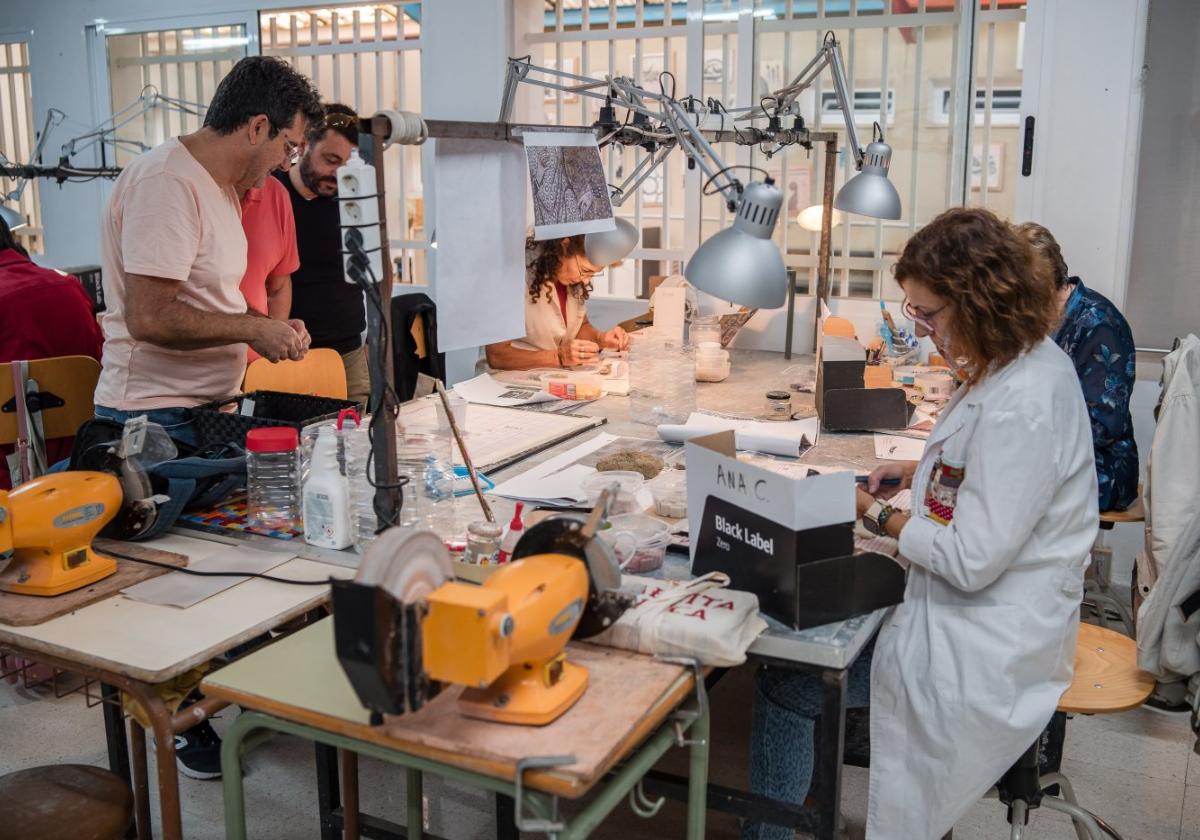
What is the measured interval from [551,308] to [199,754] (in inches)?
68.9

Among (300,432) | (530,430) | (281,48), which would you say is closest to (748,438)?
(530,430)

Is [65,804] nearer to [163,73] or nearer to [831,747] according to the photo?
[831,747]

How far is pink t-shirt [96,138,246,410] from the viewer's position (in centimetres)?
213

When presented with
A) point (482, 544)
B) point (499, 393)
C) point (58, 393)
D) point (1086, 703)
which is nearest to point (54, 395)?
point (58, 393)

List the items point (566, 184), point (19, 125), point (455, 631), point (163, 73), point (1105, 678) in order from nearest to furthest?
point (455, 631) → point (1105, 678) → point (566, 184) → point (163, 73) → point (19, 125)

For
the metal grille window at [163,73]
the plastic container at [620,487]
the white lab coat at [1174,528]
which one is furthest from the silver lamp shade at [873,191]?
the metal grille window at [163,73]

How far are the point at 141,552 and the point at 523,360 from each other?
187 centimetres

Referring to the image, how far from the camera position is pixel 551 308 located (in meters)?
3.64

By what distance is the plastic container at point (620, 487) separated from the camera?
6.73 ft

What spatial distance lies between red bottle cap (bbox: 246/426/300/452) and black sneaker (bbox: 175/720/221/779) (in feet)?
3.39

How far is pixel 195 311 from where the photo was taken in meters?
2.19

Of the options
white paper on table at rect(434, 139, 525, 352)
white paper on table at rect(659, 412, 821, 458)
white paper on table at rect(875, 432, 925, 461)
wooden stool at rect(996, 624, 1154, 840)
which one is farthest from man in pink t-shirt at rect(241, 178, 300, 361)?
wooden stool at rect(996, 624, 1154, 840)

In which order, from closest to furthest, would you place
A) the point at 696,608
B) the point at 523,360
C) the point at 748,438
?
the point at 696,608, the point at 748,438, the point at 523,360

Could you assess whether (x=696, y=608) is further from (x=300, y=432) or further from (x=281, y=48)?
(x=281, y=48)
